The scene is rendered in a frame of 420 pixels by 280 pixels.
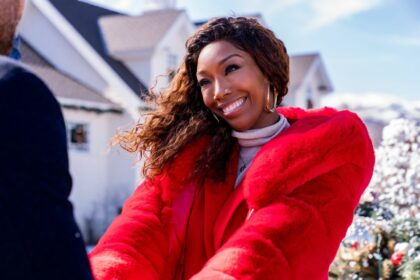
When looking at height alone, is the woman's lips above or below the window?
above

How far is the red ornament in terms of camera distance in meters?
3.73

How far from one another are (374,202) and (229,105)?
1.93 meters

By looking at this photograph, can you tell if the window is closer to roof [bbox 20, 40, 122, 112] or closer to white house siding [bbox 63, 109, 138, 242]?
white house siding [bbox 63, 109, 138, 242]

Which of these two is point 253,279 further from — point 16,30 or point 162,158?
point 16,30

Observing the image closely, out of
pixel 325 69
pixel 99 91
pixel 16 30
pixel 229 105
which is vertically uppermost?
pixel 16 30

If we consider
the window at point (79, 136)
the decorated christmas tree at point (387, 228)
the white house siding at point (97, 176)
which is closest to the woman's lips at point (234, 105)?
the decorated christmas tree at point (387, 228)

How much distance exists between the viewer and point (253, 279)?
2.04 m

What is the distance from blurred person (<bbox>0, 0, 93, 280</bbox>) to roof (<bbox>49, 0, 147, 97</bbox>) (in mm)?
16660

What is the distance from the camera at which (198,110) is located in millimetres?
2764

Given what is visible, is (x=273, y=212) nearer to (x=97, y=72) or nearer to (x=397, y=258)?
(x=397, y=258)

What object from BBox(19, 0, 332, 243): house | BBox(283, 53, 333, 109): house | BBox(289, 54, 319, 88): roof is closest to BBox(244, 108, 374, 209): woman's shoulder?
BBox(19, 0, 332, 243): house

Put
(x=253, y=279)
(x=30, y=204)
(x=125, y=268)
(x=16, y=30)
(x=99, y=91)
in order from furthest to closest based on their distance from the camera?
(x=99, y=91), (x=125, y=268), (x=253, y=279), (x=16, y=30), (x=30, y=204)

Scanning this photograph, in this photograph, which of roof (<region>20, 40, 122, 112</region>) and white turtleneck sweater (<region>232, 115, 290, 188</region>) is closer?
white turtleneck sweater (<region>232, 115, 290, 188</region>)

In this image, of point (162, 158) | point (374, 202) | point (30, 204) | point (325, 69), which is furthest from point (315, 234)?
point (325, 69)
